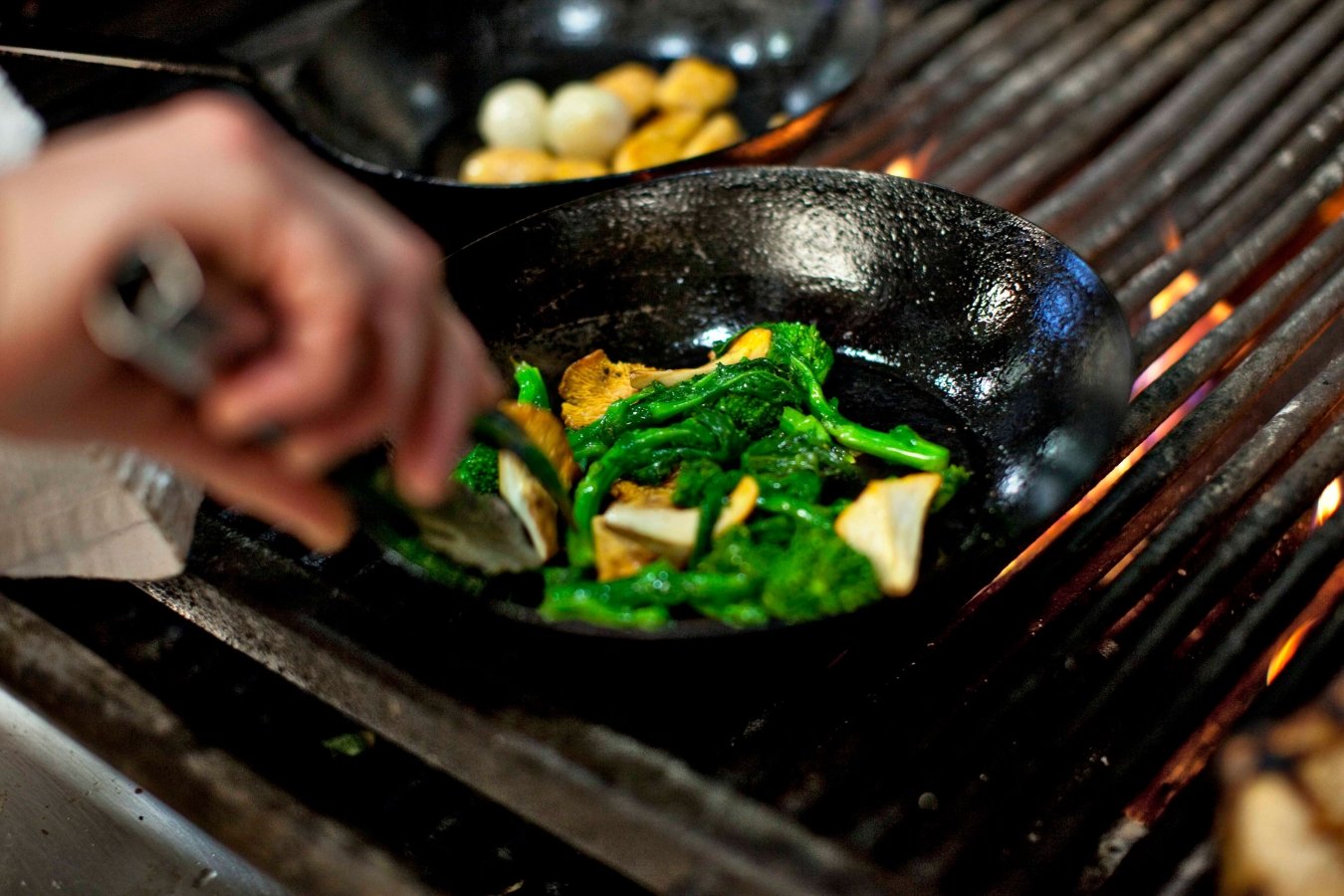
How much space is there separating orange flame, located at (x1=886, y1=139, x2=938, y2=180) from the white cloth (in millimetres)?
2760

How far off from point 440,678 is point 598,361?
96 centimetres

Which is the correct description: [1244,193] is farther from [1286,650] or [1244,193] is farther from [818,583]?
[818,583]

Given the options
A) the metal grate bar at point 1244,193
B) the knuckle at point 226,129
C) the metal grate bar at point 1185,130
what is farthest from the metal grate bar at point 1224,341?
the knuckle at point 226,129

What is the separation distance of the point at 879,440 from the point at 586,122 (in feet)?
6.94

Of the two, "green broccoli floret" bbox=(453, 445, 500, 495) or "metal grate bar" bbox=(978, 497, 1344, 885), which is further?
"green broccoli floret" bbox=(453, 445, 500, 495)

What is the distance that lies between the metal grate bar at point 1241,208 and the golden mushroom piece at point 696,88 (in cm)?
156

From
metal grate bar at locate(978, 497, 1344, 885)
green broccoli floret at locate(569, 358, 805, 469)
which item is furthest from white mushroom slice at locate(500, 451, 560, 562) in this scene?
metal grate bar at locate(978, 497, 1344, 885)

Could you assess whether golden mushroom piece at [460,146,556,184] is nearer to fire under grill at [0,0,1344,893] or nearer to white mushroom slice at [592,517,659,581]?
fire under grill at [0,0,1344,893]

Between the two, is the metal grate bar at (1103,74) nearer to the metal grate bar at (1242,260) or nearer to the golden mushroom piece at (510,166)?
the metal grate bar at (1242,260)

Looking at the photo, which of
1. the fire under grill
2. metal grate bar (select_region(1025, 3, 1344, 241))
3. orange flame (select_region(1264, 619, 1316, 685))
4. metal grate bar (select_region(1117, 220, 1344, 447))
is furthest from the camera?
metal grate bar (select_region(1025, 3, 1344, 241))

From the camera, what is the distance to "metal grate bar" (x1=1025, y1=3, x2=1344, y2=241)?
350 centimetres

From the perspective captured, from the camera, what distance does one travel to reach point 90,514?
211 cm

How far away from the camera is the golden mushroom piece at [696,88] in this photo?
3.93m

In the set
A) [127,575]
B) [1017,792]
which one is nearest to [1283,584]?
[1017,792]
